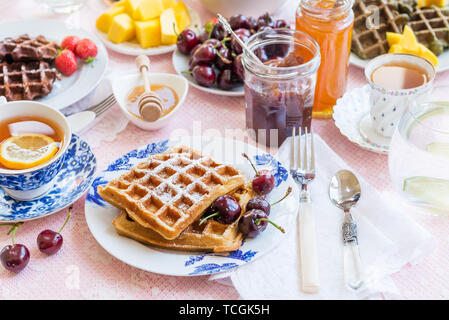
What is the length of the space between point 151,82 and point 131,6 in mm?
457

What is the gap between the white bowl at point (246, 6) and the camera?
2.15m

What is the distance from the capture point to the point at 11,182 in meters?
1.41

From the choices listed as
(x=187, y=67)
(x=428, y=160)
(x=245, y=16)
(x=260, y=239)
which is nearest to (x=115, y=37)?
(x=187, y=67)

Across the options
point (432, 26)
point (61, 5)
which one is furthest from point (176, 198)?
point (61, 5)

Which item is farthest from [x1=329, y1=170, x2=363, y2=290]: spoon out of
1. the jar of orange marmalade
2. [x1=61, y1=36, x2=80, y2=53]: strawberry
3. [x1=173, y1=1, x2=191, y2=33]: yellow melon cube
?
Result: [x1=61, y1=36, x2=80, y2=53]: strawberry

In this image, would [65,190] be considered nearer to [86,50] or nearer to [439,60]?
[86,50]

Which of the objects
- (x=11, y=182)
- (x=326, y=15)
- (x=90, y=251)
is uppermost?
(x=326, y=15)

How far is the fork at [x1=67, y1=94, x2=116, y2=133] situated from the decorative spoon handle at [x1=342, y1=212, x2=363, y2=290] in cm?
89

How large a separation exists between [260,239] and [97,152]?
0.67 m

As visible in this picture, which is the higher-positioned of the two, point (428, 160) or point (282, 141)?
point (428, 160)

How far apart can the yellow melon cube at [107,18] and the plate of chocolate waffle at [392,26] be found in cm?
96

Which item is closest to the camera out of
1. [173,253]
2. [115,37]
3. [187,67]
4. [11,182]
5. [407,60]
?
[173,253]

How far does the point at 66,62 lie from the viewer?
6.34 ft

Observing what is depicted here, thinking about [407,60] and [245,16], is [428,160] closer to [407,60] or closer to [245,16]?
[407,60]
